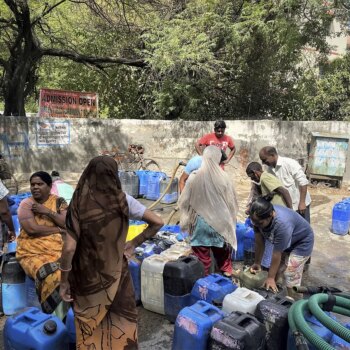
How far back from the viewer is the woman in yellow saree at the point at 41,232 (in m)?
3.59

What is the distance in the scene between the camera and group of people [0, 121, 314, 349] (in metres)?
2.41

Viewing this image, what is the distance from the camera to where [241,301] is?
3.11 metres

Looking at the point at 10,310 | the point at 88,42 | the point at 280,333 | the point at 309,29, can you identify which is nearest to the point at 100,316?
the point at 280,333

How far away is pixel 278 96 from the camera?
14102 millimetres

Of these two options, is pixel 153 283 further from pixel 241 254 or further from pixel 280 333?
pixel 241 254

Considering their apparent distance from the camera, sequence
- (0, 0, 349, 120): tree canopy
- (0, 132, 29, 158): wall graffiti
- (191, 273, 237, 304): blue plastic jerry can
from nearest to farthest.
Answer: (191, 273, 237, 304): blue plastic jerry can
(0, 132, 29, 158): wall graffiti
(0, 0, 349, 120): tree canopy

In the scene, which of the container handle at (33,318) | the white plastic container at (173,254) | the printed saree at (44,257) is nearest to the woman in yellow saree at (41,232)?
the printed saree at (44,257)

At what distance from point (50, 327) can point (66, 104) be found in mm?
10884

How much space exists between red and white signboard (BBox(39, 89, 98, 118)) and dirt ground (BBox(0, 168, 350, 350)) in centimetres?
369

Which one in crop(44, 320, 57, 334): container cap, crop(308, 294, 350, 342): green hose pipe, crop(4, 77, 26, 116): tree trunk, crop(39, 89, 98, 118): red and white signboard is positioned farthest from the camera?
crop(4, 77, 26, 116): tree trunk

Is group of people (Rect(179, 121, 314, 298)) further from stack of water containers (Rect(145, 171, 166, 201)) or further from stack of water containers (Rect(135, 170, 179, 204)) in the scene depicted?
stack of water containers (Rect(145, 171, 166, 201))

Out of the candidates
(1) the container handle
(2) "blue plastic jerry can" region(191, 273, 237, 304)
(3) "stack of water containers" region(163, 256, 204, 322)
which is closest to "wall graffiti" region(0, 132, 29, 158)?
(3) "stack of water containers" region(163, 256, 204, 322)

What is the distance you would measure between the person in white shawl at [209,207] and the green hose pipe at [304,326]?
67.9 inches

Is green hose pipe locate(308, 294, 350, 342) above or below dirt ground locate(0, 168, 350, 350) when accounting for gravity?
above
